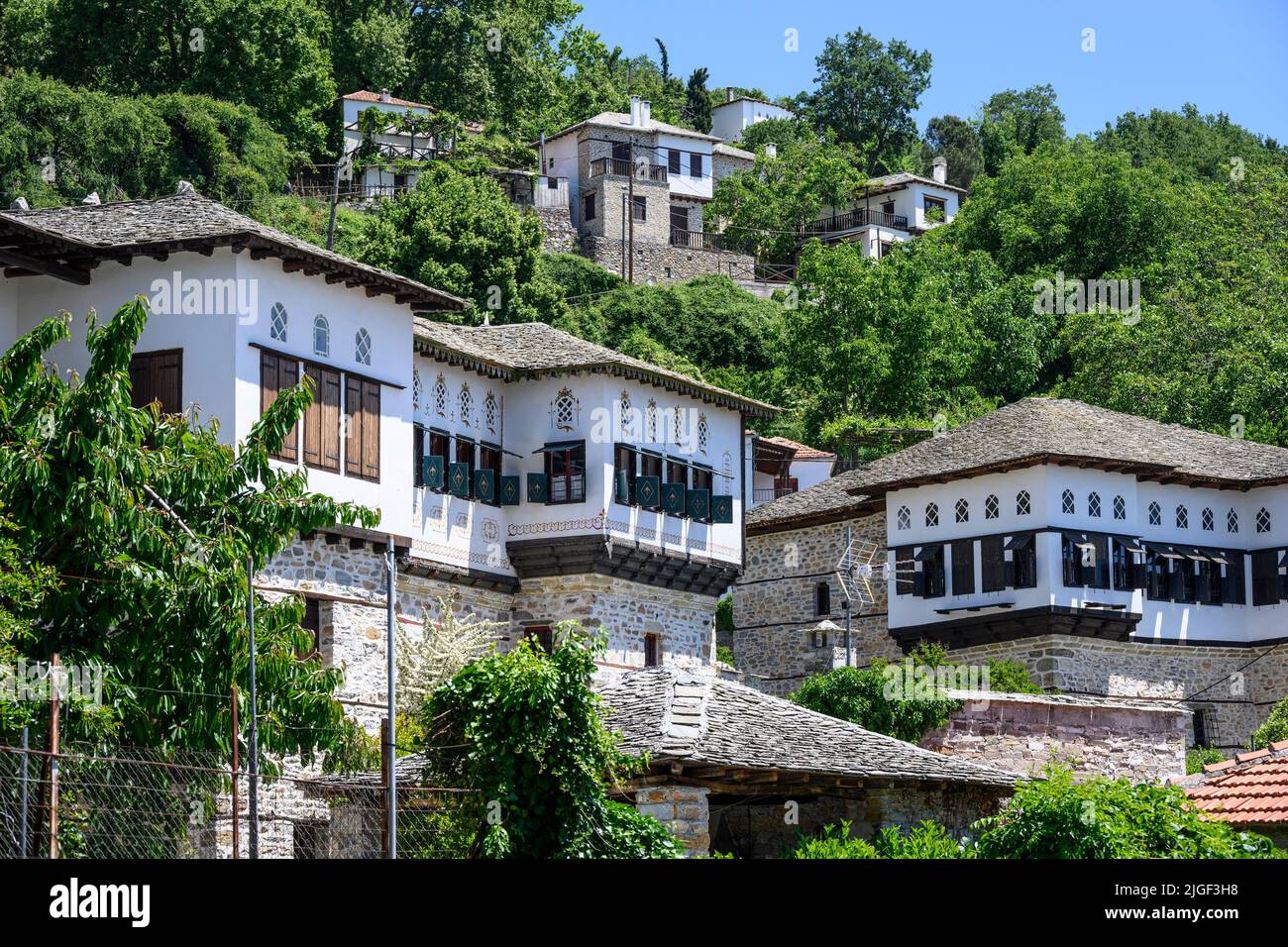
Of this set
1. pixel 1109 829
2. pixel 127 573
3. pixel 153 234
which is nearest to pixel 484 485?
pixel 153 234

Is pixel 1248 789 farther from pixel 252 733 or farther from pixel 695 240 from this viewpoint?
pixel 695 240

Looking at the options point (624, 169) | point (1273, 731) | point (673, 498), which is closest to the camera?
point (1273, 731)

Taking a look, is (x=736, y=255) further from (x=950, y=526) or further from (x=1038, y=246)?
(x=950, y=526)

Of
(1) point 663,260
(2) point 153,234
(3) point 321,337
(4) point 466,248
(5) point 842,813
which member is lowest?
(5) point 842,813

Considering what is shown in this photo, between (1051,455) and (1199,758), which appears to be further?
(1051,455)

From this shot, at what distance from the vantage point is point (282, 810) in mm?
23297

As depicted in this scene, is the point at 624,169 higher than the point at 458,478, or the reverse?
the point at 624,169

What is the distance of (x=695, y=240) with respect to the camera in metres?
72.1

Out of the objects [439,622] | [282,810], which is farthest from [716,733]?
[439,622]

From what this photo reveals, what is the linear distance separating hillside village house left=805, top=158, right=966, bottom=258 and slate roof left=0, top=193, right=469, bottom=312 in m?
49.7

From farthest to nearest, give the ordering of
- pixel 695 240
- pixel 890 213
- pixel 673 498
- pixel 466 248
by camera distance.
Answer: pixel 890 213
pixel 695 240
pixel 466 248
pixel 673 498

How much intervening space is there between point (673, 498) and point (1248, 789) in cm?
1900
